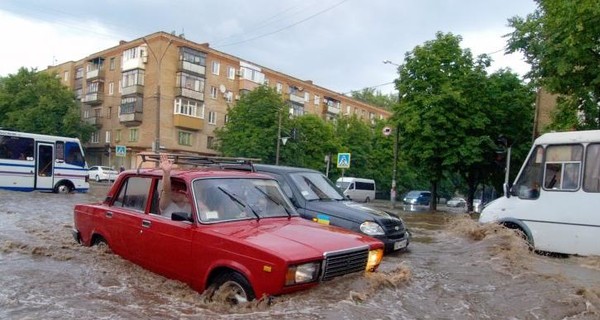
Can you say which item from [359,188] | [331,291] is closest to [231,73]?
[359,188]

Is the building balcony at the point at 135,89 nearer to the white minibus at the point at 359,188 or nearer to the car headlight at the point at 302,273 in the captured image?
the white minibus at the point at 359,188

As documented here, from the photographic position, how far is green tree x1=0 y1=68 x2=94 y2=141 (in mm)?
51219

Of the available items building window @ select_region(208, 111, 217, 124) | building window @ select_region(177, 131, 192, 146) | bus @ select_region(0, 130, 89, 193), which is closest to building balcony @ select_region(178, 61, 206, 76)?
building window @ select_region(208, 111, 217, 124)

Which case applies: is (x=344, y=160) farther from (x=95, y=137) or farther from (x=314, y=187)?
(x=95, y=137)

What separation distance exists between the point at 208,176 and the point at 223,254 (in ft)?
4.05

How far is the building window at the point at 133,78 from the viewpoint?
2013 inches

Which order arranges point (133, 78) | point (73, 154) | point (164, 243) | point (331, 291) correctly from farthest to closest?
point (133, 78), point (73, 154), point (164, 243), point (331, 291)

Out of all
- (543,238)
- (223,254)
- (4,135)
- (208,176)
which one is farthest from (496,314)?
(4,135)

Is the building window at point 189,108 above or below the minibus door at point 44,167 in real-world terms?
above

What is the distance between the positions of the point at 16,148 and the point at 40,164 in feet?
3.94

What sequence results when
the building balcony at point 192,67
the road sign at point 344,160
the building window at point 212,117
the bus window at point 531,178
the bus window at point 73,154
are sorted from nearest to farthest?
the bus window at point 531,178, the bus window at point 73,154, the road sign at point 344,160, the building balcony at point 192,67, the building window at point 212,117

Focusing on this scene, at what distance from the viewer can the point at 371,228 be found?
8.88 metres

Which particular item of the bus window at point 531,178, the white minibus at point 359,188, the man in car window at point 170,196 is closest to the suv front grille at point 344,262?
the man in car window at point 170,196

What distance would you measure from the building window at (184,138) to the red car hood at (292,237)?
47055mm
